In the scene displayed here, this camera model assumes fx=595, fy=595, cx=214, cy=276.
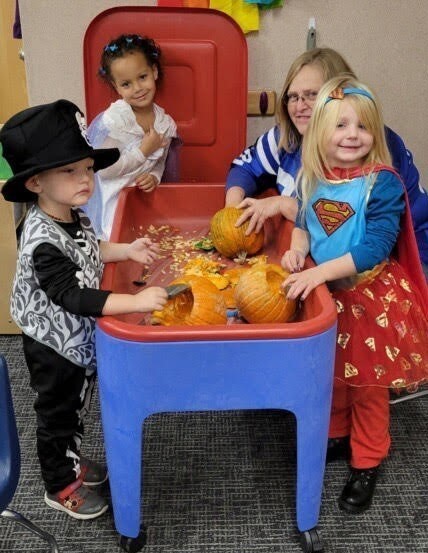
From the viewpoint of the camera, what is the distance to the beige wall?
181 cm

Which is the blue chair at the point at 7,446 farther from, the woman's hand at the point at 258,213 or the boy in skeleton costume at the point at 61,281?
the woman's hand at the point at 258,213

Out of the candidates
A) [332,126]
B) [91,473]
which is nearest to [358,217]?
[332,126]

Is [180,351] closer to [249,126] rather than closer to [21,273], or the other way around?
[21,273]

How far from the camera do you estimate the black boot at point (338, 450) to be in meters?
1.50

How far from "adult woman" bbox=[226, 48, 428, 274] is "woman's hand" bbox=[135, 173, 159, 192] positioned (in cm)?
22

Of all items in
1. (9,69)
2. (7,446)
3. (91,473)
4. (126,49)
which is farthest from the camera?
(9,69)

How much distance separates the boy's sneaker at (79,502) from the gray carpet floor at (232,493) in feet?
0.07

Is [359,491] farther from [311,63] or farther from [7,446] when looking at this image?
[311,63]

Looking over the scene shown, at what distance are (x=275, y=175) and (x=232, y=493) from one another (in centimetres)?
84

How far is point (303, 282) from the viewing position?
1119 millimetres

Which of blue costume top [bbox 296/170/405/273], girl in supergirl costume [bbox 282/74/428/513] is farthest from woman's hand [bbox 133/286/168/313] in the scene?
blue costume top [bbox 296/170/405/273]

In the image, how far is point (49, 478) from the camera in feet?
4.31

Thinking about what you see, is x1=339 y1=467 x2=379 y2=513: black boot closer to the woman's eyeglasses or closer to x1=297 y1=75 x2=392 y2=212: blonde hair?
x1=297 y1=75 x2=392 y2=212: blonde hair

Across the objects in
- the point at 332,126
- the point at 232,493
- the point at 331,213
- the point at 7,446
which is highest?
the point at 332,126
